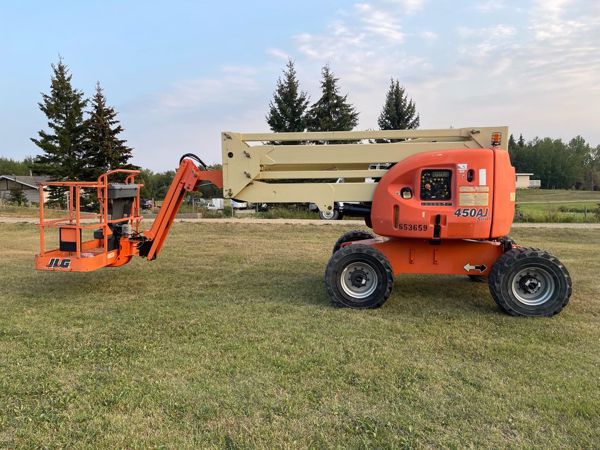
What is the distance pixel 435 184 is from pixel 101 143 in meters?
34.6

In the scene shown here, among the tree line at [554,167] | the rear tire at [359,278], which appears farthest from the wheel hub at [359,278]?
the tree line at [554,167]

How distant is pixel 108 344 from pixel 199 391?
5.22 feet

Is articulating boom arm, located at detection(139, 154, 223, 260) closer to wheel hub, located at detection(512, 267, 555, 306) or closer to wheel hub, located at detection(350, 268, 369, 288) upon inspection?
wheel hub, located at detection(350, 268, 369, 288)

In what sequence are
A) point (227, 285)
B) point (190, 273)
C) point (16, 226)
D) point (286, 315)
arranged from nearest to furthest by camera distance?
point (286, 315) → point (227, 285) → point (190, 273) → point (16, 226)

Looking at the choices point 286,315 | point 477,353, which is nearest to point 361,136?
point 286,315

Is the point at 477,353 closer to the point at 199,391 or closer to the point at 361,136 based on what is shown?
the point at 199,391

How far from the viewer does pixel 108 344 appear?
491 centimetres

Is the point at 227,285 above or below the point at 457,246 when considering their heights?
below

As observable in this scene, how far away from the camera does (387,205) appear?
6336 mm

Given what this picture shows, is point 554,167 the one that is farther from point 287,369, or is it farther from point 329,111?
point 287,369

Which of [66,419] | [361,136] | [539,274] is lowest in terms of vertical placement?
[66,419]

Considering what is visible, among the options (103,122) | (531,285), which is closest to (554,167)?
(103,122)

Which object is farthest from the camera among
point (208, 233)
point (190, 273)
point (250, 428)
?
point (208, 233)

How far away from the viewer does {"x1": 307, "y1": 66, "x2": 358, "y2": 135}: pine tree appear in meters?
31.7
